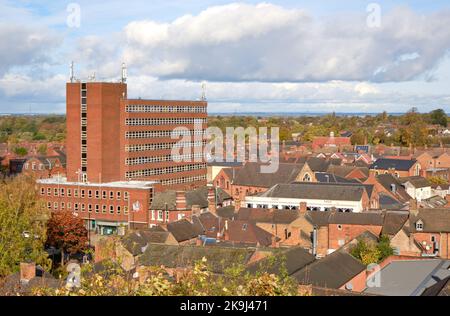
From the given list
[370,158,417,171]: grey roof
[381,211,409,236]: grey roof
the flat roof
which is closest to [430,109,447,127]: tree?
[370,158,417,171]: grey roof

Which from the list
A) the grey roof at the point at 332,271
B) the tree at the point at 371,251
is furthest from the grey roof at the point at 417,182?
the grey roof at the point at 332,271

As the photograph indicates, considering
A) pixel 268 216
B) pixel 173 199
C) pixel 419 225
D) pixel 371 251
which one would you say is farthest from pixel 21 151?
pixel 371 251

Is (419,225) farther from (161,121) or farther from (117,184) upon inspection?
(161,121)

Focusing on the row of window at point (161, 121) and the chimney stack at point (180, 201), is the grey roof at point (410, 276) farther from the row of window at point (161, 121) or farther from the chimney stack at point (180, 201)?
A: the row of window at point (161, 121)

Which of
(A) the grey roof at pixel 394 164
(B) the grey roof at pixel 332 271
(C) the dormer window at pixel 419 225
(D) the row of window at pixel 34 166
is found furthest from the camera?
(D) the row of window at pixel 34 166

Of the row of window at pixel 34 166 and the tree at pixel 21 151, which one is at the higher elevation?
the tree at pixel 21 151
